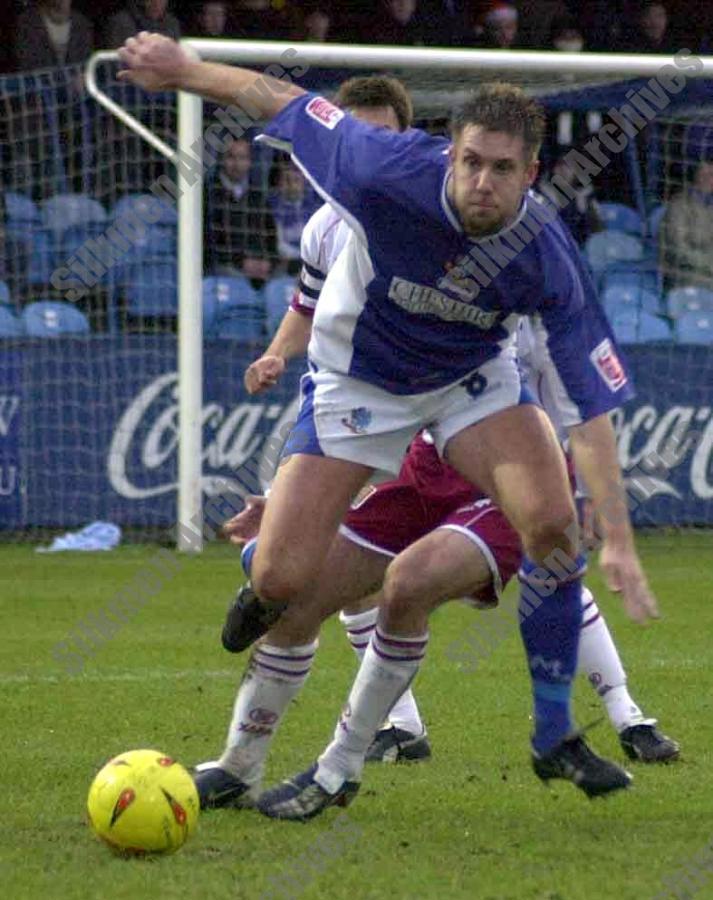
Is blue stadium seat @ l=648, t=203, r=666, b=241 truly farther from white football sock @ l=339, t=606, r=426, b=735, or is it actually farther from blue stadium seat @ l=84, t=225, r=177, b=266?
white football sock @ l=339, t=606, r=426, b=735

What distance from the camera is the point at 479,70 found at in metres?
11.8

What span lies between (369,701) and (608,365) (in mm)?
1159

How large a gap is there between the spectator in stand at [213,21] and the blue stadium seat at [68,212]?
5.73 ft

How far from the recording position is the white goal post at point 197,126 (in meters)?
Answer: 11.5

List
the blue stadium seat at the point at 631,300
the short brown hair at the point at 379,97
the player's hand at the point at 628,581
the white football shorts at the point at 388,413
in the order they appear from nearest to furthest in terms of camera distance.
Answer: the player's hand at the point at 628,581 → the white football shorts at the point at 388,413 → the short brown hair at the point at 379,97 → the blue stadium seat at the point at 631,300

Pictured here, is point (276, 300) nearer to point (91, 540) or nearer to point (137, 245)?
point (137, 245)

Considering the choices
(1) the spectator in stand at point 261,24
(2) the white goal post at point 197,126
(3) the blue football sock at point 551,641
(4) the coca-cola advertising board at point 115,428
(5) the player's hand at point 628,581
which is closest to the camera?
(5) the player's hand at point 628,581

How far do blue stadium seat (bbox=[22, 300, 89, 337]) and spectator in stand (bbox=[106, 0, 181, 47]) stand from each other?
81.9 inches

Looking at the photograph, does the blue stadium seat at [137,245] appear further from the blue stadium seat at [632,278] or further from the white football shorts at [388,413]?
the white football shorts at [388,413]

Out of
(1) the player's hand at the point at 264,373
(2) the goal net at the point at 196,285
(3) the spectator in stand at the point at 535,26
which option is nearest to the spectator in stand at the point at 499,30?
(3) the spectator in stand at the point at 535,26

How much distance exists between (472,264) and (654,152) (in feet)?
30.5

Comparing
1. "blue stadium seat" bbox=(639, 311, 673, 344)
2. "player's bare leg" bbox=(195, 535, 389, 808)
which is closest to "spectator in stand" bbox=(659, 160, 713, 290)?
"blue stadium seat" bbox=(639, 311, 673, 344)

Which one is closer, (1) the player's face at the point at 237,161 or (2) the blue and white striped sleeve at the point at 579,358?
(2) the blue and white striped sleeve at the point at 579,358

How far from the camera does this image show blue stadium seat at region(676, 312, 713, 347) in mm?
13227
